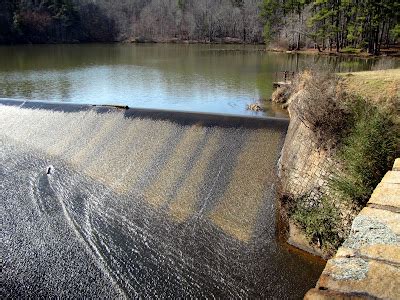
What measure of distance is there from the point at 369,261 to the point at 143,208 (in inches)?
219

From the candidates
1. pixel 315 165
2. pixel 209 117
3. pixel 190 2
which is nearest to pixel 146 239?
pixel 315 165

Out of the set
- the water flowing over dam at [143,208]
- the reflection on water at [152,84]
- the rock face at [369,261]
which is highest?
the rock face at [369,261]

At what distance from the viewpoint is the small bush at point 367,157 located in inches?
254

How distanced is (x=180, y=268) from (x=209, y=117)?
491cm

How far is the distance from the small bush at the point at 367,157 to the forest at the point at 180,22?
25.4 metres

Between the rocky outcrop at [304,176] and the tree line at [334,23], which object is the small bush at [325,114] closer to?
the rocky outcrop at [304,176]

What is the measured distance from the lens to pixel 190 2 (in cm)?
5797

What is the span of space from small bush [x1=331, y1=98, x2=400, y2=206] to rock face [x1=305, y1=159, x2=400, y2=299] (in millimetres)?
2176

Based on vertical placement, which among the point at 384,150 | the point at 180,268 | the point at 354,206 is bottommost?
the point at 180,268

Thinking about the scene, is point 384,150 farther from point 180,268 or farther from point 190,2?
point 190,2

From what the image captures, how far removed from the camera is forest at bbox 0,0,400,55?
112ft

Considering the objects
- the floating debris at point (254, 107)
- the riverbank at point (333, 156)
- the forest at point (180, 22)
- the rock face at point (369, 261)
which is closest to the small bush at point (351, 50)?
the forest at point (180, 22)

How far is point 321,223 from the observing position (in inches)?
271

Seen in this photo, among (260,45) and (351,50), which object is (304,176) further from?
(260,45)
